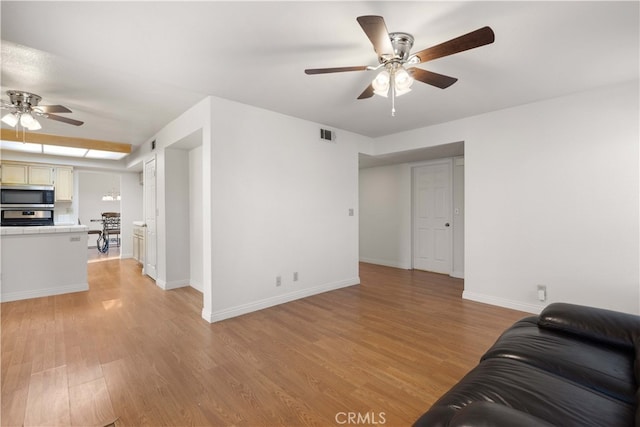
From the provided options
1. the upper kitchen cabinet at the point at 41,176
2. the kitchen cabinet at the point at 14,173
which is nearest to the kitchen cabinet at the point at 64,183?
the upper kitchen cabinet at the point at 41,176

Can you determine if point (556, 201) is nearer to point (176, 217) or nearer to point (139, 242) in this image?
point (176, 217)

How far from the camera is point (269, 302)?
3.79m

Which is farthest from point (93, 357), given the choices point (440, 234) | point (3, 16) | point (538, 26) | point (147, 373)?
point (440, 234)

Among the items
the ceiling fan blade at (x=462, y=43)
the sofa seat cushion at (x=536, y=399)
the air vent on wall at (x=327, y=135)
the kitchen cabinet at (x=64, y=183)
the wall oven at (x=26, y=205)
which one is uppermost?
the air vent on wall at (x=327, y=135)

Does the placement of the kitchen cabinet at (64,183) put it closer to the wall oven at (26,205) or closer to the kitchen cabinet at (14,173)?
the wall oven at (26,205)

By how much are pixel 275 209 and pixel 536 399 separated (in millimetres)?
3181

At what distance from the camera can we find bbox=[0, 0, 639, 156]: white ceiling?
188 cm

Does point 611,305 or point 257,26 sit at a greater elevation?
point 257,26

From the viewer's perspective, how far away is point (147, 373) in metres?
2.26

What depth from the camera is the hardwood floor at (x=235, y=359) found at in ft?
6.06

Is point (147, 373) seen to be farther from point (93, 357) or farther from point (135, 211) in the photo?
point (135, 211)

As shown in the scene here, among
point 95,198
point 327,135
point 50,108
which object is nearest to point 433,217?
point 327,135

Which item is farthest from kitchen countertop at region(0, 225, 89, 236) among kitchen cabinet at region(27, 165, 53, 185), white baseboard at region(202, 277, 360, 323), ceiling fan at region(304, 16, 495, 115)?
ceiling fan at region(304, 16, 495, 115)

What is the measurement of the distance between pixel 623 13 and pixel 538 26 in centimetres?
48
